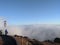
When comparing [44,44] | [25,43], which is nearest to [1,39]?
[25,43]

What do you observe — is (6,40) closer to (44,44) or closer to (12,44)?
(12,44)

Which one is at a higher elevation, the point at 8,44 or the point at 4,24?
the point at 4,24

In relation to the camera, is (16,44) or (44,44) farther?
(44,44)

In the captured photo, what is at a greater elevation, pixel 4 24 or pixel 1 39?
pixel 4 24

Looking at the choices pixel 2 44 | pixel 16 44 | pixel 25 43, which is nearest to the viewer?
pixel 2 44

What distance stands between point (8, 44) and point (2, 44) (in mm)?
2061

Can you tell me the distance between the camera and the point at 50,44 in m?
65.1

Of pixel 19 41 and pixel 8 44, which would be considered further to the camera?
pixel 19 41

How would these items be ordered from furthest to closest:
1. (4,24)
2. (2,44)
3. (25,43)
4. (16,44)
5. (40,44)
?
(4,24)
(40,44)
(25,43)
(16,44)
(2,44)

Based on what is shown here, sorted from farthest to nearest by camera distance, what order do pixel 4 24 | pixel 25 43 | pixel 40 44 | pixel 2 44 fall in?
pixel 4 24, pixel 40 44, pixel 25 43, pixel 2 44

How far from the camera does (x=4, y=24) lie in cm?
6950

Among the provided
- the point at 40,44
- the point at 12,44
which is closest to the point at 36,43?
the point at 40,44

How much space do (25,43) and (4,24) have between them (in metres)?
16.1

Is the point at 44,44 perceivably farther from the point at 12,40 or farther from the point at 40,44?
the point at 12,40
